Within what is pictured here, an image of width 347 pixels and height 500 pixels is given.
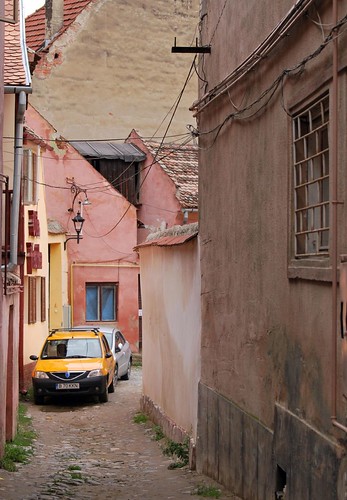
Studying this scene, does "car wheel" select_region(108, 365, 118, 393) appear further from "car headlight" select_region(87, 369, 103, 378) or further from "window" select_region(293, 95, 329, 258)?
"window" select_region(293, 95, 329, 258)

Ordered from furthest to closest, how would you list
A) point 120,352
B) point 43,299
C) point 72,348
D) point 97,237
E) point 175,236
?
point 97,237 < point 43,299 < point 120,352 < point 72,348 < point 175,236

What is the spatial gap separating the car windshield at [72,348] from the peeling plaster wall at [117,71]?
12.6 meters

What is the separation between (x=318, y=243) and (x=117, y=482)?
625 centimetres

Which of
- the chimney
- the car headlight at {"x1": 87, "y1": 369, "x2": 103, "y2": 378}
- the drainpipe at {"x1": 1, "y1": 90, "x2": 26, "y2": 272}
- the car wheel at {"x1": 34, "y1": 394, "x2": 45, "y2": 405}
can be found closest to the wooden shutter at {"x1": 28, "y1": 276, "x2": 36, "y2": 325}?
the car wheel at {"x1": 34, "y1": 394, "x2": 45, "y2": 405}

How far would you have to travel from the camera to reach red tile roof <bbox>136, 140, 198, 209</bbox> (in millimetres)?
29031

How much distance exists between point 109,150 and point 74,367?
39.6 feet

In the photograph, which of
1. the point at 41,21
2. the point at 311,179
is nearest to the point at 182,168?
the point at 41,21

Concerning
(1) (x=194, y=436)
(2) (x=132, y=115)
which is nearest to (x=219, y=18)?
(1) (x=194, y=436)

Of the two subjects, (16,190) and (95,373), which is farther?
(95,373)

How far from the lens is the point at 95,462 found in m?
14.6

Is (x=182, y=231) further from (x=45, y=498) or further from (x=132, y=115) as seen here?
(x=132, y=115)

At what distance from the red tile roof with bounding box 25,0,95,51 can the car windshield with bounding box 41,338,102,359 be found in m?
14.9

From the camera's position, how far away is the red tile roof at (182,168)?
95.2 ft

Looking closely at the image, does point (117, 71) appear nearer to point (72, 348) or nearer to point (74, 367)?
point (72, 348)
